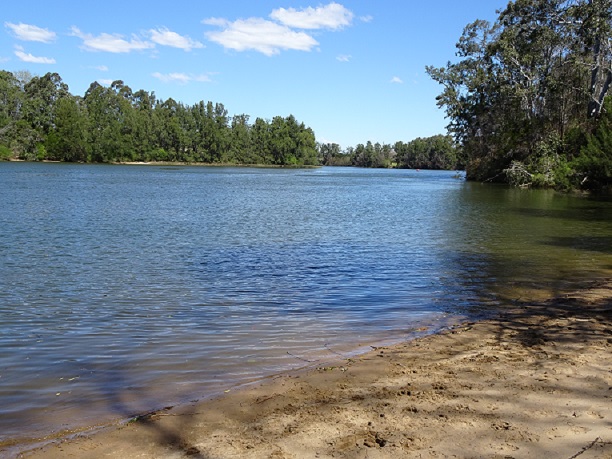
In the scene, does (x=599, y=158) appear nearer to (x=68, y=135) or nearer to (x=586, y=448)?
(x=586, y=448)

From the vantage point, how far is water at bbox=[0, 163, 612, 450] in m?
6.42

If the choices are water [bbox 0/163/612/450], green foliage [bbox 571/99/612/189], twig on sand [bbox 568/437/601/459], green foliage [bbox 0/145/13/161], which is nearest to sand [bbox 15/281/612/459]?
twig on sand [bbox 568/437/601/459]

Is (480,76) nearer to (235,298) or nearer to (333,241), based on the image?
(333,241)

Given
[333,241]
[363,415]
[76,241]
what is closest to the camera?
[363,415]

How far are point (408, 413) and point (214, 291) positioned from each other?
7.18 m

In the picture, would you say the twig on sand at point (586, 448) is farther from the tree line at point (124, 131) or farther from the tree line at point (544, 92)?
the tree line at point (124, 131)

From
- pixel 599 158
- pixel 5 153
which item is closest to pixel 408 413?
pixel 599 158

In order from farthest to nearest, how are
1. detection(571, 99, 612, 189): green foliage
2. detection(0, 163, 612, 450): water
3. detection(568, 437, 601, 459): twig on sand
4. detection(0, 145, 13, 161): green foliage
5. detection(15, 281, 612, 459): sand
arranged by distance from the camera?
detection(0, 145, 13, 161): green foliage → detection(571, 99, 612, 189): green foliage → detection(0, 163, 612, 450): water → detection(15, 281, 612, 459): sand → detection(568, 437, 601, 459): twig on sand

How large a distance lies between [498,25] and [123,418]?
2769 inches

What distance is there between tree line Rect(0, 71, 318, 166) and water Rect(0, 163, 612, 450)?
109 m

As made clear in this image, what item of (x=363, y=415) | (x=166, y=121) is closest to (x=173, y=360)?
(x=363, y=415)

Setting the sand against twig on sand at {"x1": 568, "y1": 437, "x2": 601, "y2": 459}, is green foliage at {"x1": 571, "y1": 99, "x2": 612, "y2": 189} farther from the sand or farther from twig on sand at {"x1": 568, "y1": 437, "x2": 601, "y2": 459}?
twig on sand at {"x1": 568, "y1": 437, "x2": 601, "y2": 459}

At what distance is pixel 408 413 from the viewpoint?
16.1 ft

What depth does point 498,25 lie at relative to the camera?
2584 inches
